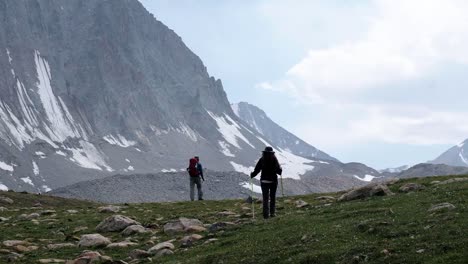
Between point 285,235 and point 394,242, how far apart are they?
17.6 ft

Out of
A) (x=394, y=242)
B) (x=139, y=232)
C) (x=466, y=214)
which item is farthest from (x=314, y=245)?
(x=139, y=232)

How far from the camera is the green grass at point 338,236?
17.9 meters

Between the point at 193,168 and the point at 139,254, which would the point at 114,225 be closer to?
the point at 139,254

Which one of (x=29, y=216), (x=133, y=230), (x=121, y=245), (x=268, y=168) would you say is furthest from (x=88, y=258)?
(x=29, y=216)

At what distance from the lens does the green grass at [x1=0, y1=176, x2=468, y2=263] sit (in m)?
17.9

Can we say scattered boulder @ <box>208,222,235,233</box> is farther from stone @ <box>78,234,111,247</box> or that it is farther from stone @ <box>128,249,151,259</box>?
stone @ <box>78,234,111,247</box>

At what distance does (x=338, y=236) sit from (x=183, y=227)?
10577mm

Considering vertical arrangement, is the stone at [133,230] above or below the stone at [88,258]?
above

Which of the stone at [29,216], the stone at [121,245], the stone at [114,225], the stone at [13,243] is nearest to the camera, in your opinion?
the stone at [121,245]

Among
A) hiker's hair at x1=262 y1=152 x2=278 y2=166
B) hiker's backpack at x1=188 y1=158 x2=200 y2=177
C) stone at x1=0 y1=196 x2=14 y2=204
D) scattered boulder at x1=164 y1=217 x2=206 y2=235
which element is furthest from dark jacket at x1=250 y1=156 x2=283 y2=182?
stone at x1=0 y1=196 x2=14 y2=204

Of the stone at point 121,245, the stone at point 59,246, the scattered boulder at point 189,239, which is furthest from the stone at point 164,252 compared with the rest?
the stone at point 59,246

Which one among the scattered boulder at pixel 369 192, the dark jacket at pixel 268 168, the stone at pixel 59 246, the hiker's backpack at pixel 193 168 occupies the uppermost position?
the hiker's backpack at pixel 193 168

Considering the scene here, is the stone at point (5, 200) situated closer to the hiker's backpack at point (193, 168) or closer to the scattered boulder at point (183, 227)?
the hiker's backpack at point (193, 168)

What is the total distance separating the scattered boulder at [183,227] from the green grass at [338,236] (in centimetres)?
56
